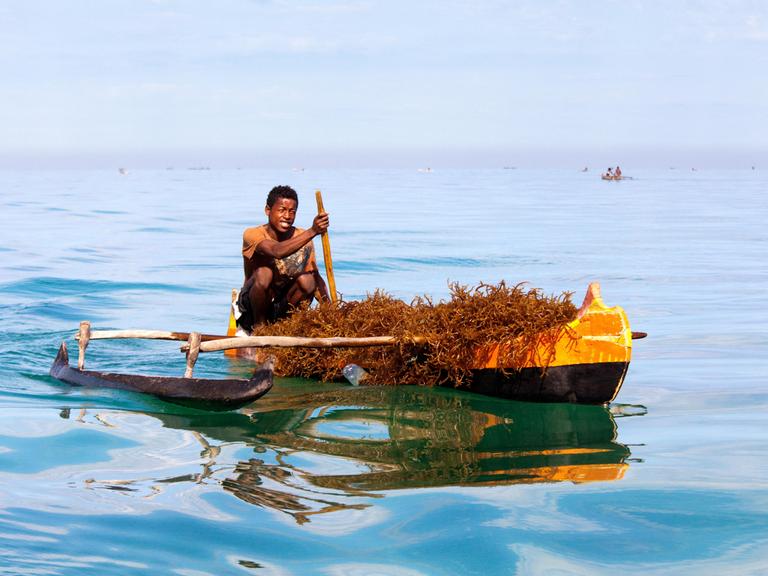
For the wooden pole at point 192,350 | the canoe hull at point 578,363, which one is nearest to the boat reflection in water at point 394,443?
the canoe hull at point 578,363

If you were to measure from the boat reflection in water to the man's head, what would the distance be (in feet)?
5.39

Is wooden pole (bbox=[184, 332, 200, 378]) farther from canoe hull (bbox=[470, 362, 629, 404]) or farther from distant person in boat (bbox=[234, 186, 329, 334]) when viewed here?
canoe hull (bbox=[470, 362, 629, 404])

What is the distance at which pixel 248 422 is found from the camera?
6164 millimetres

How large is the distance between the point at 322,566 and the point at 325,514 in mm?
487

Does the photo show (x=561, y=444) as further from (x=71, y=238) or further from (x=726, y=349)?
(x=71, y=238)

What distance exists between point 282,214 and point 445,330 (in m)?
2.19

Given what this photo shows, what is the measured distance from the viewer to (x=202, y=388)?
6.06 metres

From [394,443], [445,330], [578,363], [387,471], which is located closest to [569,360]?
[578,363]

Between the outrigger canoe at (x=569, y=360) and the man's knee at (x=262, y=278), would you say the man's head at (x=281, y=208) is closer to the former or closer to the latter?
the man's knee at (x=262, y=278)

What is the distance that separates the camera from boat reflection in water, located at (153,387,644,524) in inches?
190

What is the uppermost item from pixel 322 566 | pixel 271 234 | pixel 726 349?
pixel 271 234

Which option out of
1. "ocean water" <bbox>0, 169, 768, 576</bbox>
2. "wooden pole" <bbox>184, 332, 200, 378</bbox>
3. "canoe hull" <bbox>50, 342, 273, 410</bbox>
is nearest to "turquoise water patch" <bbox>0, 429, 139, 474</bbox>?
"ocean water" <bbox>0, 169, 768, 576</bbox>

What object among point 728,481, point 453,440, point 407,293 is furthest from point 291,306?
point 407,293

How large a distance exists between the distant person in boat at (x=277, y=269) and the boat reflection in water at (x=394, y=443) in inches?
49.2
